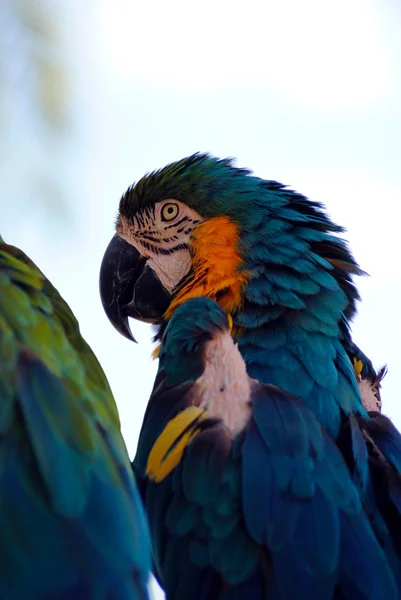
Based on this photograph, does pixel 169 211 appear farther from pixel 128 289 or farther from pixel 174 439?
pixel 174 439

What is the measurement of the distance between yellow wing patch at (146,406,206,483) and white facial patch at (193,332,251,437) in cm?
3

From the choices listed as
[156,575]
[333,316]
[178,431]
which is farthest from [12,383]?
[333,316]

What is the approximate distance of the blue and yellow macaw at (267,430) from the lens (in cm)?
147

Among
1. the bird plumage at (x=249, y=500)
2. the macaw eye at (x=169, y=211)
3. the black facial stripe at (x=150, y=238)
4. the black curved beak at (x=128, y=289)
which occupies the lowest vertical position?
the bird plumage at (x=249, y=500)

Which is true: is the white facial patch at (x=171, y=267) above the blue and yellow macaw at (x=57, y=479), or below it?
above

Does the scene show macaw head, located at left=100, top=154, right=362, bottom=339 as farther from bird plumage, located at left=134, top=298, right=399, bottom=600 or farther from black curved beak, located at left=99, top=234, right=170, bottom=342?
bird plumage, located at left=134, top=298, right=399, bottom=600

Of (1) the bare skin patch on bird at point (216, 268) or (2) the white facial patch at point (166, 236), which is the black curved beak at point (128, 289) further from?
(1) the bare skin patch on bird at point (216, 268)

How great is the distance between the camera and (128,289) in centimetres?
243

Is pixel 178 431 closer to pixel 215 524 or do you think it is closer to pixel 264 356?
pixel 215 524

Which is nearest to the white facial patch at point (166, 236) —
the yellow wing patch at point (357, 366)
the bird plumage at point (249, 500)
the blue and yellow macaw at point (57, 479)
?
the yellow wing patch at point (357, 366)

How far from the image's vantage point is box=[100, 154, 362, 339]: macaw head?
6.48 ft

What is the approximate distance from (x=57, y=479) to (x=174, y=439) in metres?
0.61

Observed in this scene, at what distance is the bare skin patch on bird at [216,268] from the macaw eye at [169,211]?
12cm

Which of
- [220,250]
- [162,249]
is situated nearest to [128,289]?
[162,249]
